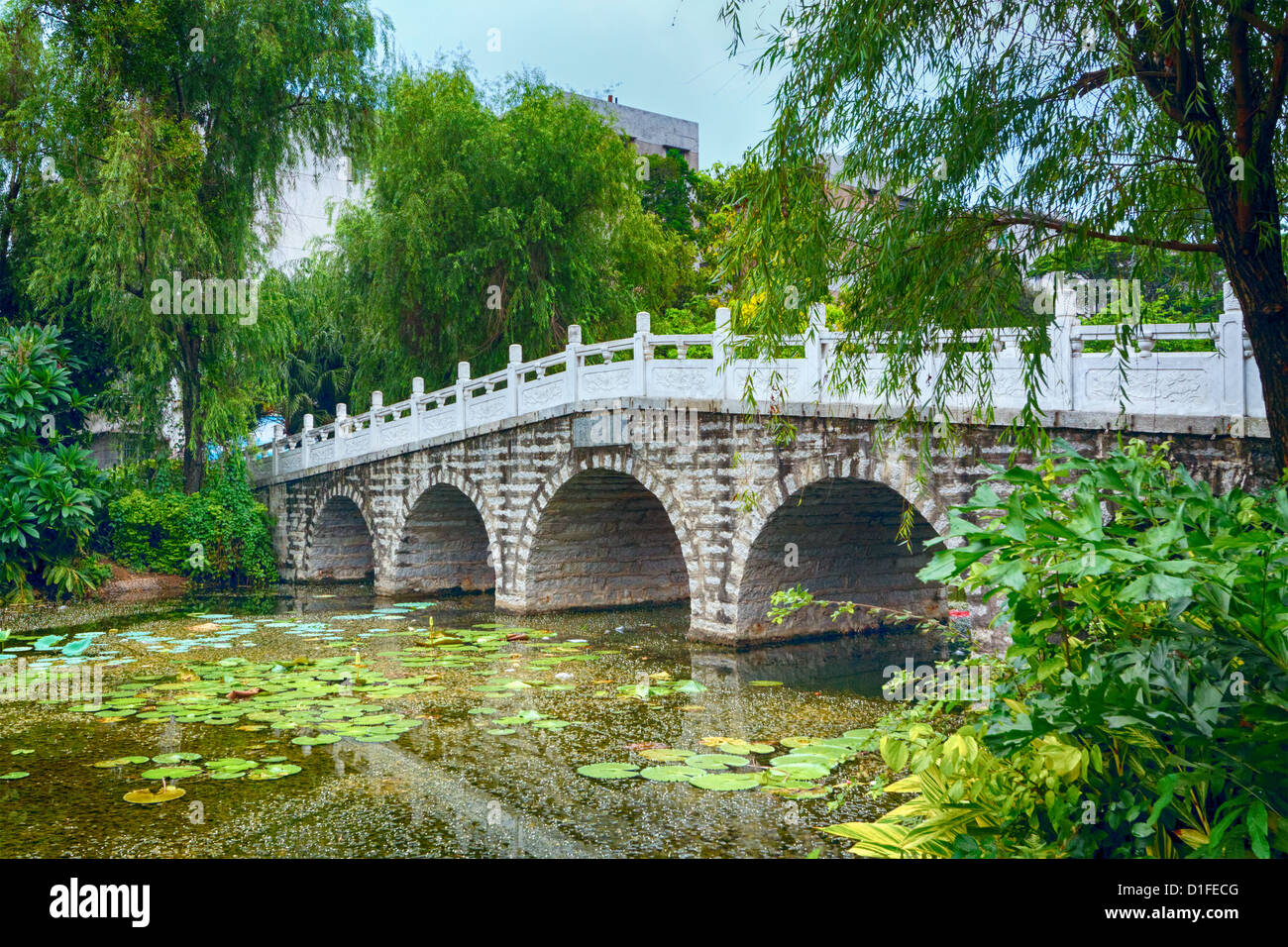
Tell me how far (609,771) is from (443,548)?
10.6 m

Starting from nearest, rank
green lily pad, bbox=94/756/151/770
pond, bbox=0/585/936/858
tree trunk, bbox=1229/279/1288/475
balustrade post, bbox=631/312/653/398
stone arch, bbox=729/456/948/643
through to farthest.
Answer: tree trunk, bbox=1229/279/1288/475, pond, bbox=0/585/936/858, green lily pad, bbox=94/756/151/770, stone arch, bbox=729/456/948/643, balustrade post, bbox=631/312/653/398

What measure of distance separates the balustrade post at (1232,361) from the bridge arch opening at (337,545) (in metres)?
13.9

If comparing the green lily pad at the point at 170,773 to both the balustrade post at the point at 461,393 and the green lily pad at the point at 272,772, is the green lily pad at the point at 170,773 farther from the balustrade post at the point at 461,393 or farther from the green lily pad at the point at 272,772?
the balustrade post at the point at 461,393

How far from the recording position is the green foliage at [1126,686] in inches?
113

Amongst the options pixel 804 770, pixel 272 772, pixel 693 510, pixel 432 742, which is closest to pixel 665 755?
pixel 804 770

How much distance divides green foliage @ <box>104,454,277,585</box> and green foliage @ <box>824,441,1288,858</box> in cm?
1548

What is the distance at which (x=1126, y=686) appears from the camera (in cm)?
297

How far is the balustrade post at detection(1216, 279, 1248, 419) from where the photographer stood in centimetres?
670

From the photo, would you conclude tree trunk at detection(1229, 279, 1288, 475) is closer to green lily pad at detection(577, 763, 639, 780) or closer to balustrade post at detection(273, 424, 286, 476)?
green lily pad at detection(577, 763, 639, 780)

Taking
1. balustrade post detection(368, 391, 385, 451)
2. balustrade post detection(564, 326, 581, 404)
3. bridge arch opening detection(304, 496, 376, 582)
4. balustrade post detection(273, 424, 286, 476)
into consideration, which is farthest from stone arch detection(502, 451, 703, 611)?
balustrade post detection(273, 424, 286, 476)

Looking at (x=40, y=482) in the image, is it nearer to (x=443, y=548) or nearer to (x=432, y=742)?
(x=443, y=548)

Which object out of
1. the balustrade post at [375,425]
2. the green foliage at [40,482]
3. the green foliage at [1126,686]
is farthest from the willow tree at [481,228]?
the green foliage at [1126,686]

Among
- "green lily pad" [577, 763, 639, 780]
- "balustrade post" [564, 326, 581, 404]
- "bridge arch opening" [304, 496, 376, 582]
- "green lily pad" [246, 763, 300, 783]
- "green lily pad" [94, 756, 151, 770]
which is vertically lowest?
"green lily pad" [577, 763, 639, 780]

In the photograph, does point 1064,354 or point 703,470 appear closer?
point 1064,354
